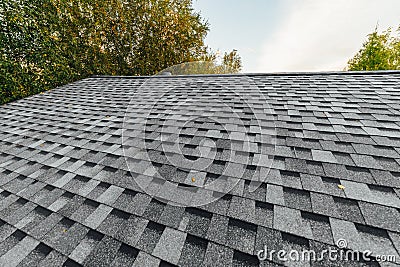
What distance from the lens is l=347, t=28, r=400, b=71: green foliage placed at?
1569 cm

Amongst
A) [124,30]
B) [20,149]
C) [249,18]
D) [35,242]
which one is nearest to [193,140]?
[35,242]

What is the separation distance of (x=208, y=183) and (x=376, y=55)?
75.6 feet

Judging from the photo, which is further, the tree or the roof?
the tree

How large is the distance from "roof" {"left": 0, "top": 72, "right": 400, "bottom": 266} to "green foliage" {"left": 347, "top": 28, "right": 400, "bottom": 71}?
19.3 metres

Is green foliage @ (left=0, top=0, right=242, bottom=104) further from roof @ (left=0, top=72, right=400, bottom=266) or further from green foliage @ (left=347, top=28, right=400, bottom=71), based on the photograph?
green foliage @ (left=347, top=28, right=400, bottom=71)

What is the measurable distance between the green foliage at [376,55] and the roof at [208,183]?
1926cm

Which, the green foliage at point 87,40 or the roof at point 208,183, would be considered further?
the green foliage at point 87,40

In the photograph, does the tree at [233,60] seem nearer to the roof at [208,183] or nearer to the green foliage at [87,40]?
the green foliage at [87,40]

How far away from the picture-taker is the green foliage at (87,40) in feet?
22.1

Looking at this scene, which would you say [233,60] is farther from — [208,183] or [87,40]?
[208,183]

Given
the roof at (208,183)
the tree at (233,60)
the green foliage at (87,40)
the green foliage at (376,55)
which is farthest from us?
the tree at (233,60)

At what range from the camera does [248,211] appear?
112 cm

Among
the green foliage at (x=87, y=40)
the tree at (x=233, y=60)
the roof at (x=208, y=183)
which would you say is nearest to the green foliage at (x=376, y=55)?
the tree at (x=233, y=60)

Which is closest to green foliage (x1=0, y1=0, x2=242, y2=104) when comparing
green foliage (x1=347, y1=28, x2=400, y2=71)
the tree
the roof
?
the roof
